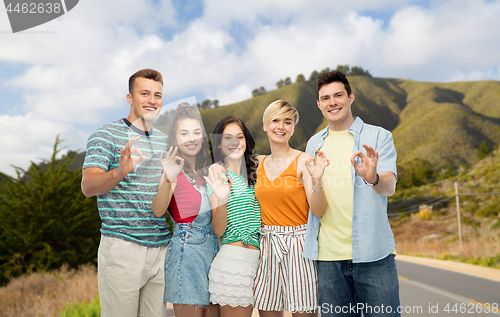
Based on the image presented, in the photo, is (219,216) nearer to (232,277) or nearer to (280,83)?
(232,277)

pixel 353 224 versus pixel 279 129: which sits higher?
pixel 279 129

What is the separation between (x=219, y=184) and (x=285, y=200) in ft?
2.18

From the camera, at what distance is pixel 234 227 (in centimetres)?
331

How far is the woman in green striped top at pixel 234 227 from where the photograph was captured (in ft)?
10.3

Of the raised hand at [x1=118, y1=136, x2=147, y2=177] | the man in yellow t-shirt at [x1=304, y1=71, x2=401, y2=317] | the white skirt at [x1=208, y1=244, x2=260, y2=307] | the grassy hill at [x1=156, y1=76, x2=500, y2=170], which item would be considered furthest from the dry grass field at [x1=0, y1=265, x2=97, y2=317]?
the grassy hill at [x1=156, y1=76, x2=500, y2=170]

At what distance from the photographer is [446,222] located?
34.4 metres

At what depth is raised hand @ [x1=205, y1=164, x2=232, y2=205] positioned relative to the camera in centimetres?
314

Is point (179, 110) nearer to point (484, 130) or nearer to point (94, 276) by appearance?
point (94, 276)

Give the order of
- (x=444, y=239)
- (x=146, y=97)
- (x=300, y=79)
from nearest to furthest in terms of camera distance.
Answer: (x=146, y=97) < (x=444, y=239) < (x=300, y=79)

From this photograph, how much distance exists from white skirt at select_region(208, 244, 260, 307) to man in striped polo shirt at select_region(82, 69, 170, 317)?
0.47m

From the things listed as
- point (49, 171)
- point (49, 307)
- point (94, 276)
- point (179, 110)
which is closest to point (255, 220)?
point (179, 110)

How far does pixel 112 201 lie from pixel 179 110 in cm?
101

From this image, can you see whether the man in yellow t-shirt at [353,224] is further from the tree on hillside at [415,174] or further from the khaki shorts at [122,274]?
the tree on hillside at [415,174]

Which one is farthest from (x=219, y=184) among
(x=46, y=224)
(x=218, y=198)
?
(x=46, y=224)
